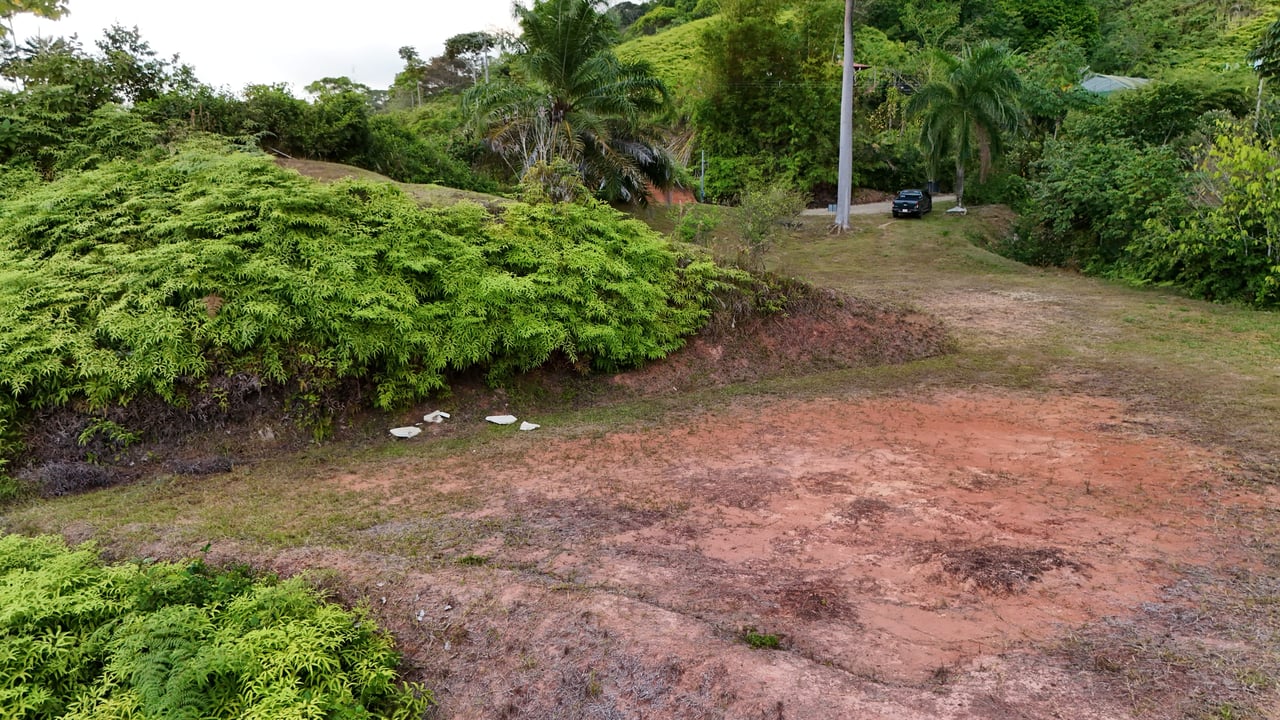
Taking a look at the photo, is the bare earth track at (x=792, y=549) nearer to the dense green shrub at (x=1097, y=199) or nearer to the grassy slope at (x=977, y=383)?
the grassy slope at (x=977, y=383)

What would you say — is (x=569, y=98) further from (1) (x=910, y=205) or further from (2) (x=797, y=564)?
(2) (x=797, y=564)

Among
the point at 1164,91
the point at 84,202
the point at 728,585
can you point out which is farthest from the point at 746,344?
the point at 1164,91

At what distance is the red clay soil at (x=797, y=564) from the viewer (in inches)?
124

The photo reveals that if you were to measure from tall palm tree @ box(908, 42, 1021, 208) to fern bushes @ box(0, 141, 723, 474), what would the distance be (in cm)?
2029

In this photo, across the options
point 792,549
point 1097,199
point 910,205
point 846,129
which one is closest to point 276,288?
point 792,549

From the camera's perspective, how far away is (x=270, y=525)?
4840 millimetres

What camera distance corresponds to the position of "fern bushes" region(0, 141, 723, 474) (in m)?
6.26

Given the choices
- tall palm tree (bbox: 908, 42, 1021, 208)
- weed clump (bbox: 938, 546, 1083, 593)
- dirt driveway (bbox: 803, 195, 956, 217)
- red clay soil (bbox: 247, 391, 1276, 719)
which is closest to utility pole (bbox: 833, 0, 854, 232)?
tall palm tree (bbox: 908, 42, 1021, 208)

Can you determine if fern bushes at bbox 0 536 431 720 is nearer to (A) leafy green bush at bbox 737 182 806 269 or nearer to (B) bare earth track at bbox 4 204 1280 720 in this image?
(B) bare earth track at bbox 4 204 1280 720

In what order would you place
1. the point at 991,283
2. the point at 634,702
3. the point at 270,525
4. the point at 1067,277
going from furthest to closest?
the point at 1067,277
the point at 991,283
the point at 270,525
the point at 634,702

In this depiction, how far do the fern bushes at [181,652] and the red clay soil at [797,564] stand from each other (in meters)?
0.33

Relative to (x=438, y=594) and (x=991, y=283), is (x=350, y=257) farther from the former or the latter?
(x=991, y=283)

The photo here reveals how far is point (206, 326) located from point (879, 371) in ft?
25.6

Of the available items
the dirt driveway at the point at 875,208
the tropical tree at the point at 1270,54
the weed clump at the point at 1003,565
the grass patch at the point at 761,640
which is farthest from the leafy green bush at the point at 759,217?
the dirt driveway at the point at 875,208
